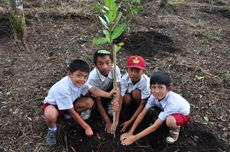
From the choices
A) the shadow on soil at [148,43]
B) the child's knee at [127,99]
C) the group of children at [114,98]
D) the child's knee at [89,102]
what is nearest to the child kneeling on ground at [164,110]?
the group of children at [114,98]

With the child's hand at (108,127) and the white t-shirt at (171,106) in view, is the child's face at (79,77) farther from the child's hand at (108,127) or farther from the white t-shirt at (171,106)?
the white t-shirt at (171,106)

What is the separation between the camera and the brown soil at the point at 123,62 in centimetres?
291

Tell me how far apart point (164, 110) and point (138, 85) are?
1.22 ft

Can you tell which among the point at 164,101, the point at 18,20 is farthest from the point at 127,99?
the point at 18,20

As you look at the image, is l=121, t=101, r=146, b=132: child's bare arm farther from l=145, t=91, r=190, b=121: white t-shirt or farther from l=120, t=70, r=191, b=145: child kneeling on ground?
l=145, t=91, r=190, b=121: white t-shirt

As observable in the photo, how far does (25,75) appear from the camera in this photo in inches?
146

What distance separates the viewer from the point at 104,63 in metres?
2.84

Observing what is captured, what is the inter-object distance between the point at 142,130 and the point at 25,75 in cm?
155

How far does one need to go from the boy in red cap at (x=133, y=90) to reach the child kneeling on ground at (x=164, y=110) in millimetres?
118

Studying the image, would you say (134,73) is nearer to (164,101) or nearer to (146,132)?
(164,101)

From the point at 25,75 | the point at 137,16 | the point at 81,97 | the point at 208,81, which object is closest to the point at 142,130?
the point at 81,97

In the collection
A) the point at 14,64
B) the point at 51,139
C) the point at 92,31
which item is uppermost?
the point at 92,31

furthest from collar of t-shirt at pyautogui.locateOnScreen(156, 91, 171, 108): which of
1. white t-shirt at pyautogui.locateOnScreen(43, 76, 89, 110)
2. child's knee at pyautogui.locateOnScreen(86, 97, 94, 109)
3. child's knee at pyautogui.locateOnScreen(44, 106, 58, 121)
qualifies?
child's knee at pyautogui.locateOnScreen(44, 106, 58, 121)

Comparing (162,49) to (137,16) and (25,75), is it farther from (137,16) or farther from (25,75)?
(25,75)
